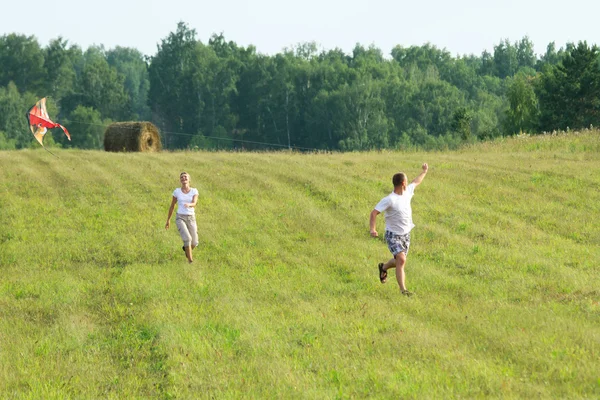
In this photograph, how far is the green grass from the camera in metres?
10.0

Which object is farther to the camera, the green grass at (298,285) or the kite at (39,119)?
the kite at (39,119)

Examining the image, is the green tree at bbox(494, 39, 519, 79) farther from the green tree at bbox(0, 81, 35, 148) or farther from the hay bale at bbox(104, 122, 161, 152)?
the hay bale at bbox(104, 122, 161, 152)

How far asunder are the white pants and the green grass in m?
0.65

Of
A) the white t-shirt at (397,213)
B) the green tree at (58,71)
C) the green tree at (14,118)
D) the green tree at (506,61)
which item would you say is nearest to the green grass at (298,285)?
the white t-shirt at (397,213)

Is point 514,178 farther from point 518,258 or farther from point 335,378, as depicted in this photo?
point 335,378

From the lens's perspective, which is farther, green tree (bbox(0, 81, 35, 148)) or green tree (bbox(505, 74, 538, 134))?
green tree (bbox(0, 81, 35, 148))

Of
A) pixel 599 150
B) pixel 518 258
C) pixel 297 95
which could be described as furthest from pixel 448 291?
pixel 297 95

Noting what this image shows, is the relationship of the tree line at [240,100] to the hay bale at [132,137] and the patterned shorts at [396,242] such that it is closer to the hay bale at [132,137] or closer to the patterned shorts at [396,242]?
the hay bale at [132,137]

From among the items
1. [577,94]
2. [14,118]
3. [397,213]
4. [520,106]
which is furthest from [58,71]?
[397,213]

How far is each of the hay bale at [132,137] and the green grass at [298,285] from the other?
698cm

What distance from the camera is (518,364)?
32.9 feet

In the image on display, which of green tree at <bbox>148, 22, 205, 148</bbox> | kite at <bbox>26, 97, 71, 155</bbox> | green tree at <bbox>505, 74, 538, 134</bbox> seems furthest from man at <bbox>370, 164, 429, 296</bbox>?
green tree at <bbox>148, 22, 205, 148</bbox>

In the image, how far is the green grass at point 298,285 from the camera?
10.0 m

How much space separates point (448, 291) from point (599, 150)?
74.5ft
